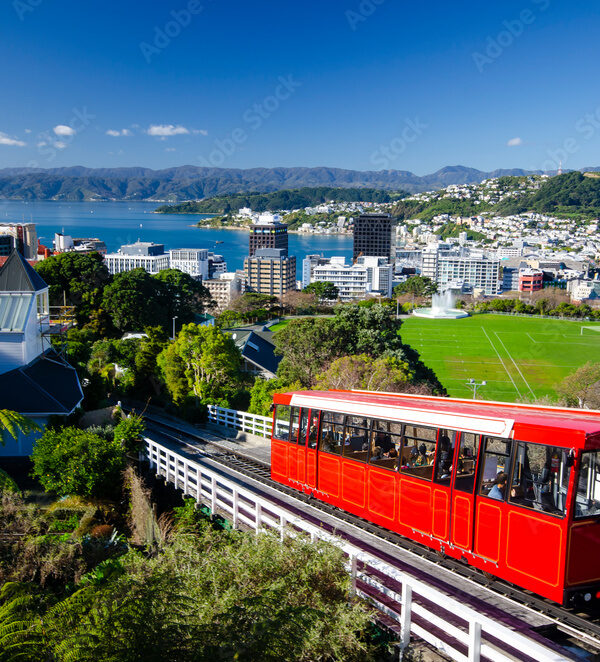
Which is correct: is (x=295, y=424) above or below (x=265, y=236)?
below

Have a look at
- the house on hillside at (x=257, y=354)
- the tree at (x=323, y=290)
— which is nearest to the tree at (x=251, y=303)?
the tree at (x=323, y=290)

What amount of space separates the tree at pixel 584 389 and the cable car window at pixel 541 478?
27770 millimetres

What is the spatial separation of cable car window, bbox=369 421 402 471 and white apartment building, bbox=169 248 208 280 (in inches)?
6335

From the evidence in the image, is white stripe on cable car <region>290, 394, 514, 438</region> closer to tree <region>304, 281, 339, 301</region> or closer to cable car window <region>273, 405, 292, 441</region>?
cable car window <region>273, 405, 292, 441</region>

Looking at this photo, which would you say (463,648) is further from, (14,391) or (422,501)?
(14,391)

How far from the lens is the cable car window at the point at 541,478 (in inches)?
283

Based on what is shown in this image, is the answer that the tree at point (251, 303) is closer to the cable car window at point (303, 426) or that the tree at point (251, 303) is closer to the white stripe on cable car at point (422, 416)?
the cable car window at point (303, 426)

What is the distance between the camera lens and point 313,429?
11.8m

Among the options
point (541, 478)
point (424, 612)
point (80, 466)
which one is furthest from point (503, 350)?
point (424, 612)

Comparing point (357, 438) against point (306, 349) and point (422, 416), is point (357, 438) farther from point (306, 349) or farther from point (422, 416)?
point (306, 349)

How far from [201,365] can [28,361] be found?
20.0 ft

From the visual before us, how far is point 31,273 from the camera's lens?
74.1ft

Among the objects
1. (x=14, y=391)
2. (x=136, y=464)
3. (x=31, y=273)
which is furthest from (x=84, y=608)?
(x=31, y=273)

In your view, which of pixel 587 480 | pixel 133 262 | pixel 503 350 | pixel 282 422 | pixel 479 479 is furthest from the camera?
pixel 133 262
